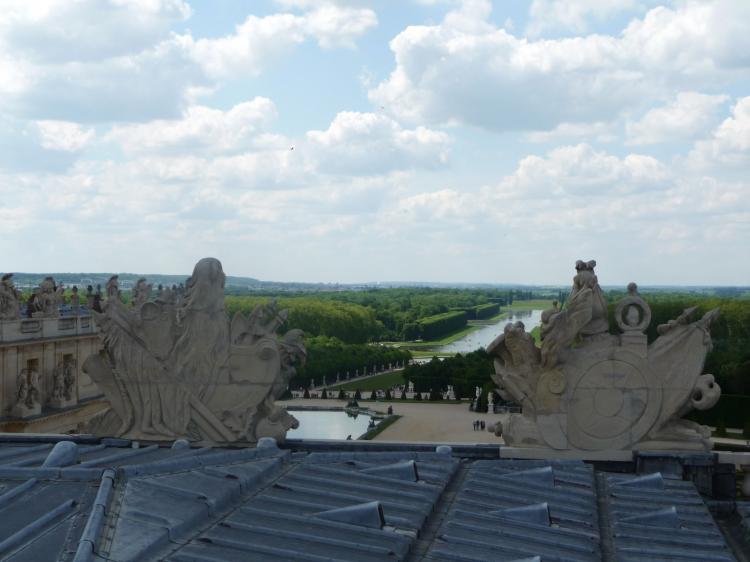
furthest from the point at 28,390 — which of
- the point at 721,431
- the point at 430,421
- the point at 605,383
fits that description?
the point at 721,431

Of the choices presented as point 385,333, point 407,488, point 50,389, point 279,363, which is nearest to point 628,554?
point 407,488

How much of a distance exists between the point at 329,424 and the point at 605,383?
138ft

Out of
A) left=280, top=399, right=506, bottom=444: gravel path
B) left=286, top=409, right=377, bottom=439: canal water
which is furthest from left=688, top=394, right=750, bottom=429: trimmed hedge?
left=286, top=409, right=377, bottom=439: canal water

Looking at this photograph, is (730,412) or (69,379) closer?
(69,379)

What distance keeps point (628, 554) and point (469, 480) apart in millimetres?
2588

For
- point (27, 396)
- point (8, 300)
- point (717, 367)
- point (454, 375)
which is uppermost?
point (8, 300)

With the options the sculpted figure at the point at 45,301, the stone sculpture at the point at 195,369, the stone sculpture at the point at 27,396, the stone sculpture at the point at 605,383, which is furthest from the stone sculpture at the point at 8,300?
the stone sculpture at the point at 605,383

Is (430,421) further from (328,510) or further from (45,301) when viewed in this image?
(328,510)

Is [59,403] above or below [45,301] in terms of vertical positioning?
below

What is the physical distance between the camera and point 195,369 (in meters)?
14.1

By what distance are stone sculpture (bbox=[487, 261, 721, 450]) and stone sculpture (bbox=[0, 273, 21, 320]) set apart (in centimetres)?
2502

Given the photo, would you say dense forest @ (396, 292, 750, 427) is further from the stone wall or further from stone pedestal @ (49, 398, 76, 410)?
stone pedestal @ (49, 398, 76, 410)

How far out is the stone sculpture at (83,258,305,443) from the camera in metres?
14.0

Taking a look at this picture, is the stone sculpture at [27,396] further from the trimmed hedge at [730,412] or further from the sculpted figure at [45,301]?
the trimmed hedge at [730,412]
